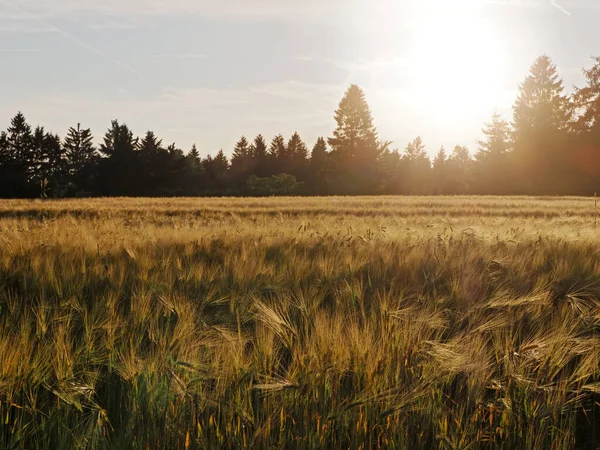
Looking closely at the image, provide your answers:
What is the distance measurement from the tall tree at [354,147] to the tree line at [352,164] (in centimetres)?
12

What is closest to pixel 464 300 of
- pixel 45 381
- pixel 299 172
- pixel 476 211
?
pixel 45 381

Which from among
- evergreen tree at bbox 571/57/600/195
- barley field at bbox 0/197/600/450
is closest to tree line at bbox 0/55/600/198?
evergreen tree at bbox 571/57/600/195

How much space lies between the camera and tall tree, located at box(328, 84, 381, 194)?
173 ft

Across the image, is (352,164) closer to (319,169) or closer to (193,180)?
(319,169)

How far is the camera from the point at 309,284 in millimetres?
3938

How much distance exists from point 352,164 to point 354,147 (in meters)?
2.34

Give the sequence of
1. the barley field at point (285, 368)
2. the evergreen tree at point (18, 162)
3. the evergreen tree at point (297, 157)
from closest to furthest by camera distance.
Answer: the barley field at point (285, 368) → the evergreen tree at point (18, 162) → the evergreen tree at point (297, 157)

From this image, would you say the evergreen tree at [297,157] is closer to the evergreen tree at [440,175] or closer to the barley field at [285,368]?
the evergreen tree at [440,175]

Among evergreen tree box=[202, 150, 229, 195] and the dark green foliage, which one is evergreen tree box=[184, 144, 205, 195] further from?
the dark green foliage

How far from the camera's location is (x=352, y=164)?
54.5 meters

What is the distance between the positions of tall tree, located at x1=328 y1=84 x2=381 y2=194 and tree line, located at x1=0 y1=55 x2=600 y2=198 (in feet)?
0.39

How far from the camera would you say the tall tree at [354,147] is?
52.7 meters

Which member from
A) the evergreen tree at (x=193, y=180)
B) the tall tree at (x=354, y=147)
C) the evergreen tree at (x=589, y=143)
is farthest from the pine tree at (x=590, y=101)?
the evergreen tree at (x=193, y=180)

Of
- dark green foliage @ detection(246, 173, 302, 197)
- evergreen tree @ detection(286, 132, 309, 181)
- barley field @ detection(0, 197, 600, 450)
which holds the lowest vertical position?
barley field @ detection(0, 197, 600, 450)
